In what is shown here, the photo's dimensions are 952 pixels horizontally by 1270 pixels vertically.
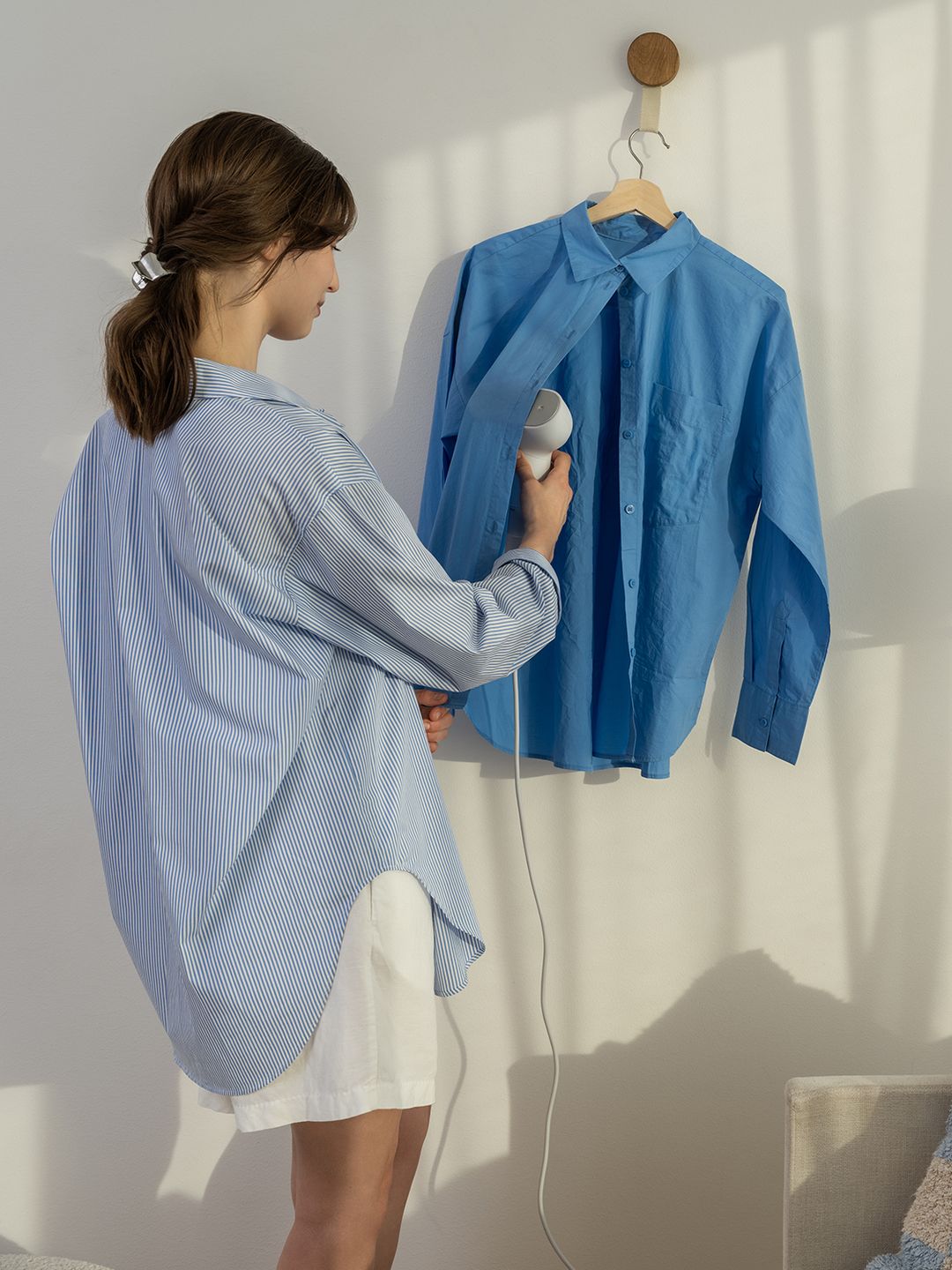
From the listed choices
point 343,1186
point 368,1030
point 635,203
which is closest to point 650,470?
point 635,203

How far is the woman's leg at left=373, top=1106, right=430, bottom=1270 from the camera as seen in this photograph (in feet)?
4.40

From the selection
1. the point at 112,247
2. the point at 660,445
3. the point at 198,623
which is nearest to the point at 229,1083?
the point at 198,623

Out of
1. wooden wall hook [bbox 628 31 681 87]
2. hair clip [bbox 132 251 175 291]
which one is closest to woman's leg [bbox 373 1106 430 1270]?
hair clip [bbox 132 251 175 291]

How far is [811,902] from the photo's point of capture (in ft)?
5.72

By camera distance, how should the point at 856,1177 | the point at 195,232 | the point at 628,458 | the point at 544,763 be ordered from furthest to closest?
the point at 544,763 → the point at 628,458 → the point at 856,1177 → the point at 195,232

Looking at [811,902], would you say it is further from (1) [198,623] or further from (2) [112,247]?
(2) [112,247]

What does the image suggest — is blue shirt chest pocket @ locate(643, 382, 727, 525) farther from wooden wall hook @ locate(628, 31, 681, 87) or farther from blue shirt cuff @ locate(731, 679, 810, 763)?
wooden wall hook @ locate(628, 31, 681, 87)

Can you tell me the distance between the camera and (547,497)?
1366mm

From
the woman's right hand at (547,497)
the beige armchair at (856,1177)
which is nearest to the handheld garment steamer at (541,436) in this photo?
the woman's right hand at (547,497)

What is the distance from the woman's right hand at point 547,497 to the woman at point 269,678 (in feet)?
0.69

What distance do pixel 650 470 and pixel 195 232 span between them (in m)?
0.74

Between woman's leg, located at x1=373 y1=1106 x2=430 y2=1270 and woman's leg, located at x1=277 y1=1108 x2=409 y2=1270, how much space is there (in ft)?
0.60

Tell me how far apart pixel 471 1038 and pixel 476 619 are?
94cm

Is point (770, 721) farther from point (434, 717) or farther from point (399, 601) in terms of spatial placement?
point (399, 601)
